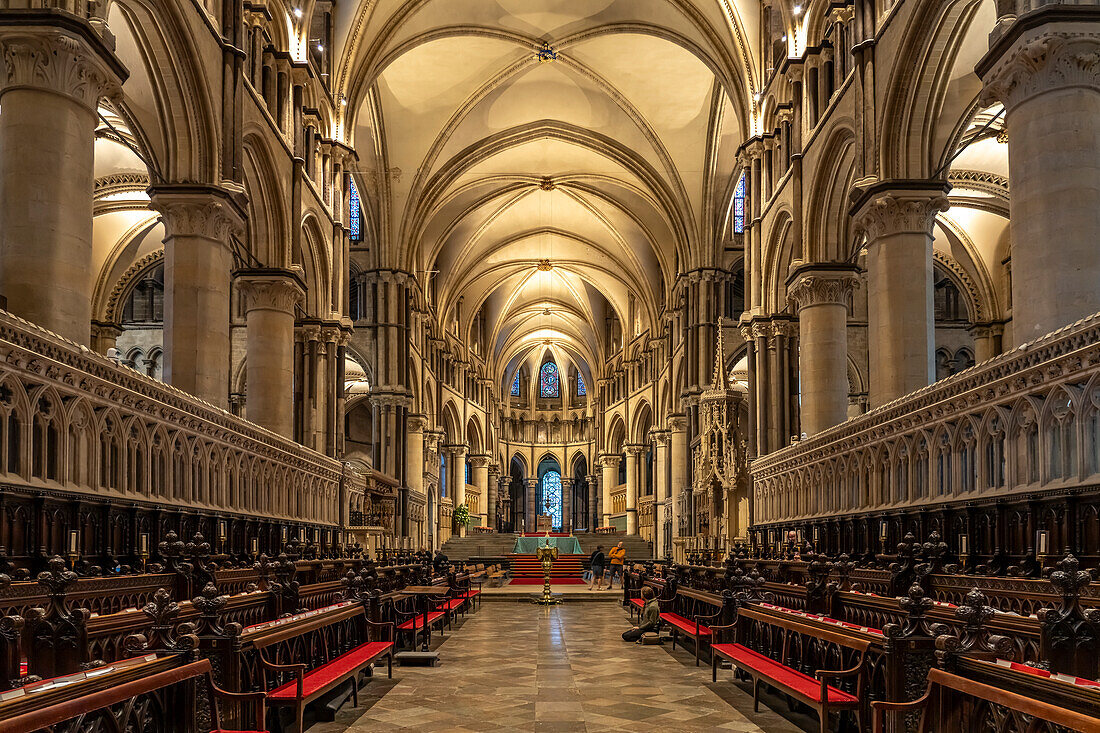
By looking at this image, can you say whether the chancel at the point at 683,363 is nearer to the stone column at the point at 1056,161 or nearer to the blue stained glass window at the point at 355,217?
the stone column at the point at 1056,161

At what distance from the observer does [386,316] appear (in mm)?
35781

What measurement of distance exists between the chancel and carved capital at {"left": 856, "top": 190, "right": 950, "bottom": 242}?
0.19 feet

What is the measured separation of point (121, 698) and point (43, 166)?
856 centimetres

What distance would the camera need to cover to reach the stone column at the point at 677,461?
3925 centimetres

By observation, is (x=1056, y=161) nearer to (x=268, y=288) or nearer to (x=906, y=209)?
(x=906, y=209)

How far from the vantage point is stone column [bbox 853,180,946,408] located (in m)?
15.8

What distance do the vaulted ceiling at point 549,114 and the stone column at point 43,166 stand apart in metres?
15.2

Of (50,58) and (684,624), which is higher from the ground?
(50,58)

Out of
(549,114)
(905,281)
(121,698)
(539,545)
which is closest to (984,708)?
(121,698)

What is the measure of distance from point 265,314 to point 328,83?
7270 millimetres

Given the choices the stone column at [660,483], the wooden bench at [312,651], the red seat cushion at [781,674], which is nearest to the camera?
the wooden bench at [312,651]

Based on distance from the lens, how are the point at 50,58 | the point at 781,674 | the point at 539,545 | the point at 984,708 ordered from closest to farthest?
the point at 984,708
the point at 781,674
the point at 50,58
the point at 539,545

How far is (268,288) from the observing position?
68.1 ft

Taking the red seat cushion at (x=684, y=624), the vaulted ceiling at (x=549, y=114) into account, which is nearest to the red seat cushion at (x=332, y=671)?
the red seat cushion at (x=684, y=624)
